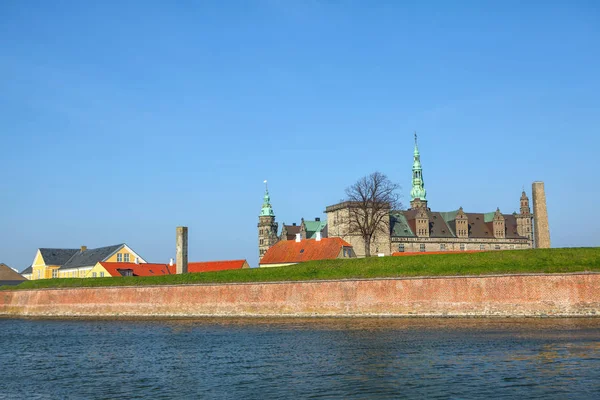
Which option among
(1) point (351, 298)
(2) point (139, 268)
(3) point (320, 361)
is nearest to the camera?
(3) point (320, 361)

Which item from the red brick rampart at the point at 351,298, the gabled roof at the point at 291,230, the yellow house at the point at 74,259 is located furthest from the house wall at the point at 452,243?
the red brick rampart at the point at 351,298

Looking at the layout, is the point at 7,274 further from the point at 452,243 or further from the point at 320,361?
the point at 320,361

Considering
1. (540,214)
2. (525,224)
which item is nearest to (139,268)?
(540,214)

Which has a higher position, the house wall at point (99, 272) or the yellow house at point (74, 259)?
the yellow house at point (74, 259)

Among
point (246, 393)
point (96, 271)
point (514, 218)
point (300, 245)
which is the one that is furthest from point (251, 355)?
point (514, 218)

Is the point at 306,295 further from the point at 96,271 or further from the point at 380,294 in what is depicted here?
the point at 96,271

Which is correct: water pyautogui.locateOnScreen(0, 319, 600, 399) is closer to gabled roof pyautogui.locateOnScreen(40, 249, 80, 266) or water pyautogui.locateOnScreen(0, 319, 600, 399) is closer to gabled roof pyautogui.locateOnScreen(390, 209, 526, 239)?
gabled roof pyautogui.locateOnScreen(40, 249, 80, 266)

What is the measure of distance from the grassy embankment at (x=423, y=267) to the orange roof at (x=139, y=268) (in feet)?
54.9

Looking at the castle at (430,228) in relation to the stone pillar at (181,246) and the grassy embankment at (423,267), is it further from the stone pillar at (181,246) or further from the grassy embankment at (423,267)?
the grassy embankment at (423,267)

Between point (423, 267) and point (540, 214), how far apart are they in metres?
11.1

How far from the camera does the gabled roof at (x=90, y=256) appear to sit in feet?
256

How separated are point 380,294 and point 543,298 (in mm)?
9857

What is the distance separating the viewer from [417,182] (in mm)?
112062

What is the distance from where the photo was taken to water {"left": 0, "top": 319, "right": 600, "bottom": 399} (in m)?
19.6
